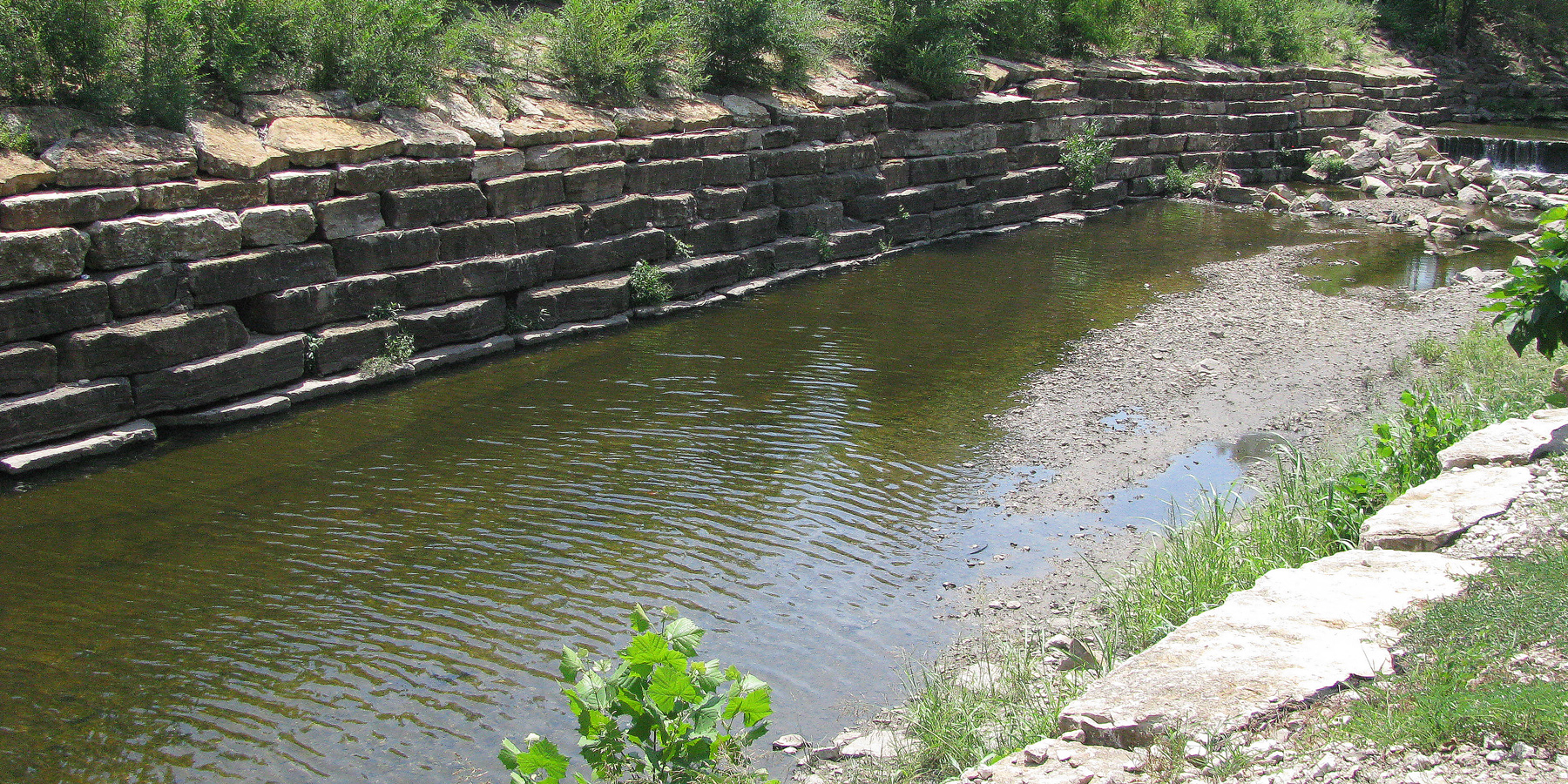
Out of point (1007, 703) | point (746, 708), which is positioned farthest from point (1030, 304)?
point (746, 708)

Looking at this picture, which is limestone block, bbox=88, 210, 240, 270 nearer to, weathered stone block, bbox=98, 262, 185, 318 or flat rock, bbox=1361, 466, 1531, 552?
weathered stone block, bbox=98, 262, 185, 318

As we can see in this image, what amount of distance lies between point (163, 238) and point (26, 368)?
1243 millimetres

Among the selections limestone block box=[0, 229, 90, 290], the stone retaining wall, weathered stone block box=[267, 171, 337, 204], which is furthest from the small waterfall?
limestone block box=[0, 229, 90, 290]

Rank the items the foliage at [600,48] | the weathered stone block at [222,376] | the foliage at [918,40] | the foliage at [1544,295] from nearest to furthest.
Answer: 1. the foliage at [1544,295]
2. the weathered stone block at [222,376]
3. the foliage at [600,48]
4. the foliage at [918,40]

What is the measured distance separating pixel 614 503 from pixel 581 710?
3.11m

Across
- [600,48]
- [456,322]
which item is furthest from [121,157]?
[600,48]

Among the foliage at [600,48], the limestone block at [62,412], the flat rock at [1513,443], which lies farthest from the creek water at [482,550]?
the foliage at [600,48]

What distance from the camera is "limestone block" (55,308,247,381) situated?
285 inches

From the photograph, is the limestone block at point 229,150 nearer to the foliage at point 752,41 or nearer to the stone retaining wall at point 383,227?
the stone retaining wall at point 383,227

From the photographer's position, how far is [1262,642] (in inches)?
149

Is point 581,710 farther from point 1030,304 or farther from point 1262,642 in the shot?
point 1030,304

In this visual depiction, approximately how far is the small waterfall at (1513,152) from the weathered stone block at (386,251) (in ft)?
59.4

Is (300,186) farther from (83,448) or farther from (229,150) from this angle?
(83,448)

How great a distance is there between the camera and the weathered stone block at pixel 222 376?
7.57 metres
